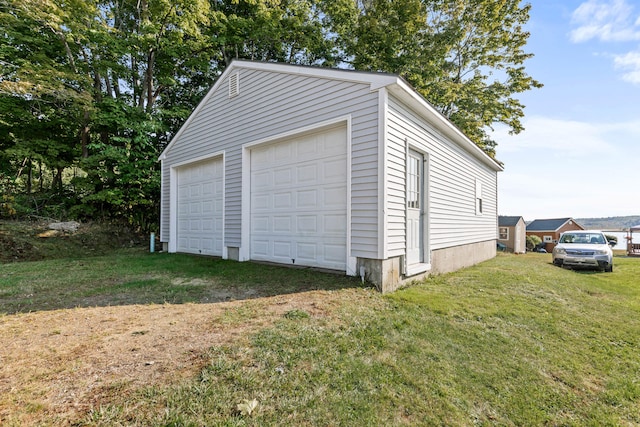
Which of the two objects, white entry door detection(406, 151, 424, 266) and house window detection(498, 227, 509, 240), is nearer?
white entry door detection(406, 151, 424, 266)

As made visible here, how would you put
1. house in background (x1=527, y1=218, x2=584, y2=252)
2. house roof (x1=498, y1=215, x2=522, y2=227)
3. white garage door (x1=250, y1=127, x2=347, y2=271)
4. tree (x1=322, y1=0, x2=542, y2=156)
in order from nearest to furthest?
white garage door (x1=250, y1=127, x2=347, y2=271)
tree (x1=322, y1=0, x2=542, y2=156)
house roof (x1=498, y1=215, x2=522, y2=227)
house in background (x1=527, y1=218, x2=584, y2=252)

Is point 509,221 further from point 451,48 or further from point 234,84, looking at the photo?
point 234,84

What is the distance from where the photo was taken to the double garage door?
5523mm

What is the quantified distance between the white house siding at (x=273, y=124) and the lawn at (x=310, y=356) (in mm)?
1509

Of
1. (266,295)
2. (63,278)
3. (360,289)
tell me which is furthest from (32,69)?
(360,289)

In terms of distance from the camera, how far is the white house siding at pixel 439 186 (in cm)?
494

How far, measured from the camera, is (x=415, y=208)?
5938 millimetres

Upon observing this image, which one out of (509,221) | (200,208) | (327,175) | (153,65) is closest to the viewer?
(327,175)

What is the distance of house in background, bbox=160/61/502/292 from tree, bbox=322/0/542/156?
7487mm

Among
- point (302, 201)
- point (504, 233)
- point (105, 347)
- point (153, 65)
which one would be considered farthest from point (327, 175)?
point (504, 233)

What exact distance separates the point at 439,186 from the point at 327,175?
2949mm

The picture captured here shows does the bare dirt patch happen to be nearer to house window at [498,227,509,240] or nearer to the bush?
house window at [498,227,509,240]

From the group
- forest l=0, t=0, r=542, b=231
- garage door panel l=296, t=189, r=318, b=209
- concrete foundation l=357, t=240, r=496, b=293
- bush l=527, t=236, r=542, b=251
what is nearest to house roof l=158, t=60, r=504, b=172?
garage door panel l=296, t=189, r=318, b=209

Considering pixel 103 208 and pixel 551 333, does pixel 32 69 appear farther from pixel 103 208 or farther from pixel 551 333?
Result: pixel 551 333
